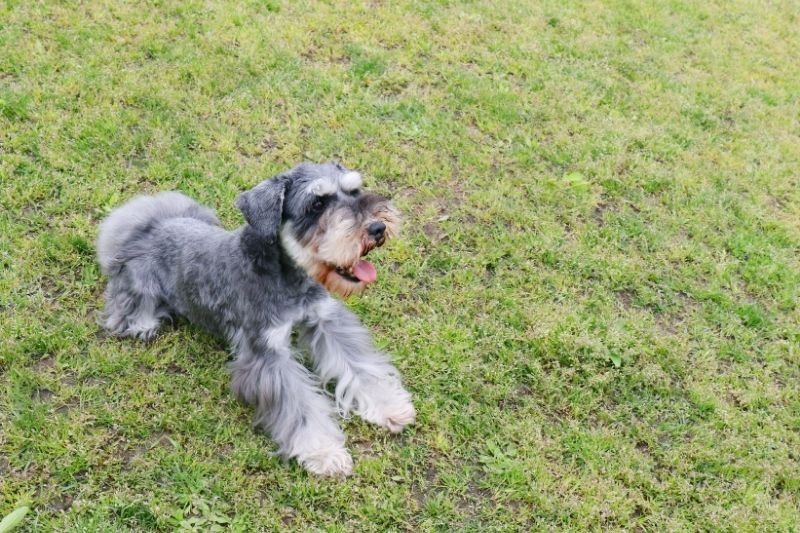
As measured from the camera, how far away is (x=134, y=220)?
5.19m

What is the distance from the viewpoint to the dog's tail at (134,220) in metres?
5.13

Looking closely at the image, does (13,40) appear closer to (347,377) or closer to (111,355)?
(111,355)

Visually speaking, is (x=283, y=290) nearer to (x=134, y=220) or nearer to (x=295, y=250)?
(x=295, y=250)

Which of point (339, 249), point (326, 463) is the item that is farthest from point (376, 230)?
point (326, 463)

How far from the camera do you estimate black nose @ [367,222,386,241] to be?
3.91 meters

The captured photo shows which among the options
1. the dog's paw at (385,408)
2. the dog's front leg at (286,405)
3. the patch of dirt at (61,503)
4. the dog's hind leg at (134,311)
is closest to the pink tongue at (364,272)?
the dog's front leg at (286,405)

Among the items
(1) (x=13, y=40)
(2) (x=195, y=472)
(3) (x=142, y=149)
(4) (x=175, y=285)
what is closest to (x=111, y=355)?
(4) (x=175, y=285)

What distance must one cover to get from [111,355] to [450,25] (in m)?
6.60

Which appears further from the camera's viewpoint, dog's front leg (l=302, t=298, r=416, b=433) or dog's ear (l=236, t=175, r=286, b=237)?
dog's front leg (l=302, t=298, r=416, b=433)

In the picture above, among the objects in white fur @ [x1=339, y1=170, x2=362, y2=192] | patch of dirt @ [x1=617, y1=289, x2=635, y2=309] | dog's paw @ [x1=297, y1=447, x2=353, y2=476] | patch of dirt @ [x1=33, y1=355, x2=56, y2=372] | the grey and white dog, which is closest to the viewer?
the grey and white dog

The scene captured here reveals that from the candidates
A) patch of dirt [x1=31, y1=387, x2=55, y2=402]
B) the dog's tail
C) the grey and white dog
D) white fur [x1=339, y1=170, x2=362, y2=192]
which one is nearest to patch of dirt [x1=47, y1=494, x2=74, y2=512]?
patch of dirt [x1=31, y1=387, x2=55, y2=402]

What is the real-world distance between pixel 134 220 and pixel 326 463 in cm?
260

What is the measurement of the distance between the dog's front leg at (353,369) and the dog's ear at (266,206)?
2.58 feet

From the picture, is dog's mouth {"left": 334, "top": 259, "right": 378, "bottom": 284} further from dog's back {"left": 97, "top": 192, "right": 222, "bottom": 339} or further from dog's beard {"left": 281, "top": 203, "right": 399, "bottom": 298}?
dog's back {"left": 97, "top": 192, "right": 222, "bottom": 339}
